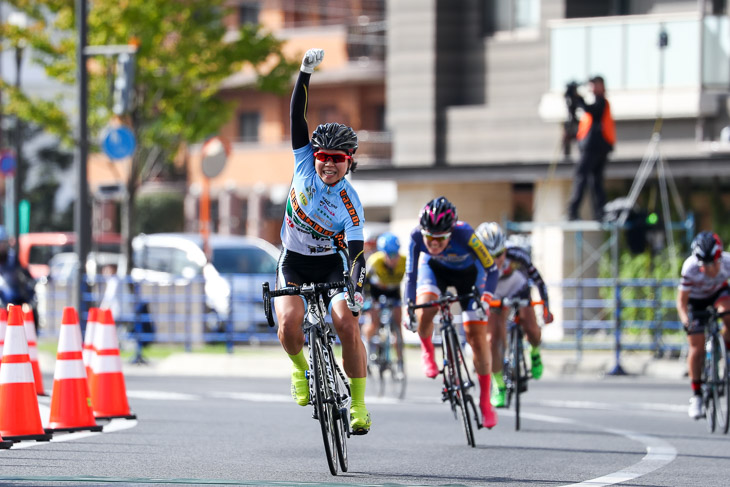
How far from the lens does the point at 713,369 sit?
552 inches

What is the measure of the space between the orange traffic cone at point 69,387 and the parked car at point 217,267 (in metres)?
13.2

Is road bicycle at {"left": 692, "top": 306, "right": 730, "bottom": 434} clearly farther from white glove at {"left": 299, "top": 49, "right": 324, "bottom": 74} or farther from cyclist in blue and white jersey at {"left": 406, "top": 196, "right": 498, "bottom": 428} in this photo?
white glove at {"left": 299, "top": 49, "right": 324, "bottom": 74}

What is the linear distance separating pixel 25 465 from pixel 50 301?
17.7 metres

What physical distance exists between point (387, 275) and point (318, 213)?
8.96 meters

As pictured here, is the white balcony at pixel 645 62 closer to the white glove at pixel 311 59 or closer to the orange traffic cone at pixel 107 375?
the orange traffic cone at pixel 107 375

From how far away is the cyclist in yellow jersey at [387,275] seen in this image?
1912 cm

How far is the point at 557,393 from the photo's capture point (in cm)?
1927

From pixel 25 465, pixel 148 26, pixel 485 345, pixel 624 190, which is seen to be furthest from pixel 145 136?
pixel 25 465

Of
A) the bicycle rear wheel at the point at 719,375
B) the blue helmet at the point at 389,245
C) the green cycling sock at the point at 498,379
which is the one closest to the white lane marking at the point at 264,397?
the blue helmet at the point at 389,245

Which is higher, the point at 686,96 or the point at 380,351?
the point at 686,96

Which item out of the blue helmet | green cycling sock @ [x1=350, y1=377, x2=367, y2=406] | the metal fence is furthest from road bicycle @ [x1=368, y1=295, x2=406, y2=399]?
green cycling sock @ [x1=350, y1=377, x2=367, y2=406]

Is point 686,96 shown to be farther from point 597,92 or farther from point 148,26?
point 148,26

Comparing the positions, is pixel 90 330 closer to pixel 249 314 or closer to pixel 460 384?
pixel 460 384

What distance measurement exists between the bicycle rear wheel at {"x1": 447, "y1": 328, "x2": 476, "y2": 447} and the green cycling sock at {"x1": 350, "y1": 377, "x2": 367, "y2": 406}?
6.60ft
